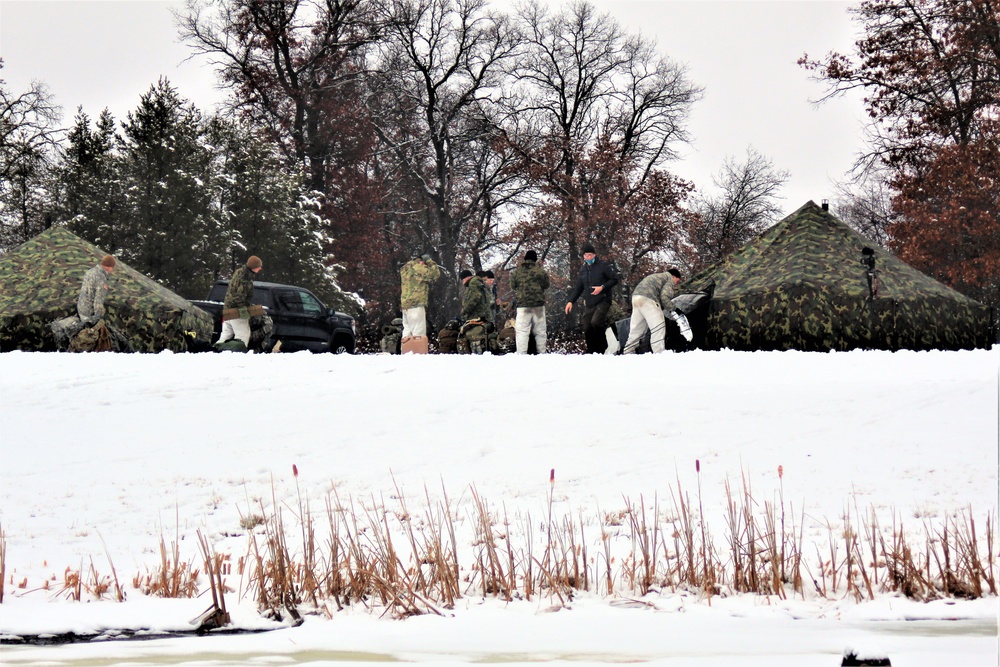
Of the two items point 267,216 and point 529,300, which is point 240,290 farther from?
point 267,216

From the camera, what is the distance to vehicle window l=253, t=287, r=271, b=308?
22.6 m

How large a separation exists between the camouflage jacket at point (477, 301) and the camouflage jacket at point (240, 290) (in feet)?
11.4

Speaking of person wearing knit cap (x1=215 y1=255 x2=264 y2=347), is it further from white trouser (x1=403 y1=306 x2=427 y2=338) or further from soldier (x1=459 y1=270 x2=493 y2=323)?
soldier (x1=459 y1=270 x2=493 y2=323)

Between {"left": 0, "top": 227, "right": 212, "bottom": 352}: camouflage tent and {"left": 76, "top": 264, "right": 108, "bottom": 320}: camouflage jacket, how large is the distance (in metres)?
1.41

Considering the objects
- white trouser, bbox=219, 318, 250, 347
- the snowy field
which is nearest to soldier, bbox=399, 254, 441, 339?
white trouser, bbox=219, 318, 250, 347

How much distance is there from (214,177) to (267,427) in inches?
985

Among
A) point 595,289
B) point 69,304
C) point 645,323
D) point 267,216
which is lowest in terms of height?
point 645,323

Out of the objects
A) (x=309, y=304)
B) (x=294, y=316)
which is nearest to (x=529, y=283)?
(x=294, y=316)

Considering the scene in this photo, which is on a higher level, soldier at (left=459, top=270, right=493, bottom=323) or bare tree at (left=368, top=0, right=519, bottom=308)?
bare tree at (left=368, top=0, right=519, bottom=308)

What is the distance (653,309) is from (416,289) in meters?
4.05

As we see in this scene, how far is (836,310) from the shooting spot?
61.2ft

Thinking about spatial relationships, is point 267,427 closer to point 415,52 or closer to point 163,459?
point 163,459

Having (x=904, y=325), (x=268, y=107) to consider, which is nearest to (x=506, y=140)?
(x=268, y=107)

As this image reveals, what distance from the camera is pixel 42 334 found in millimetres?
19078
